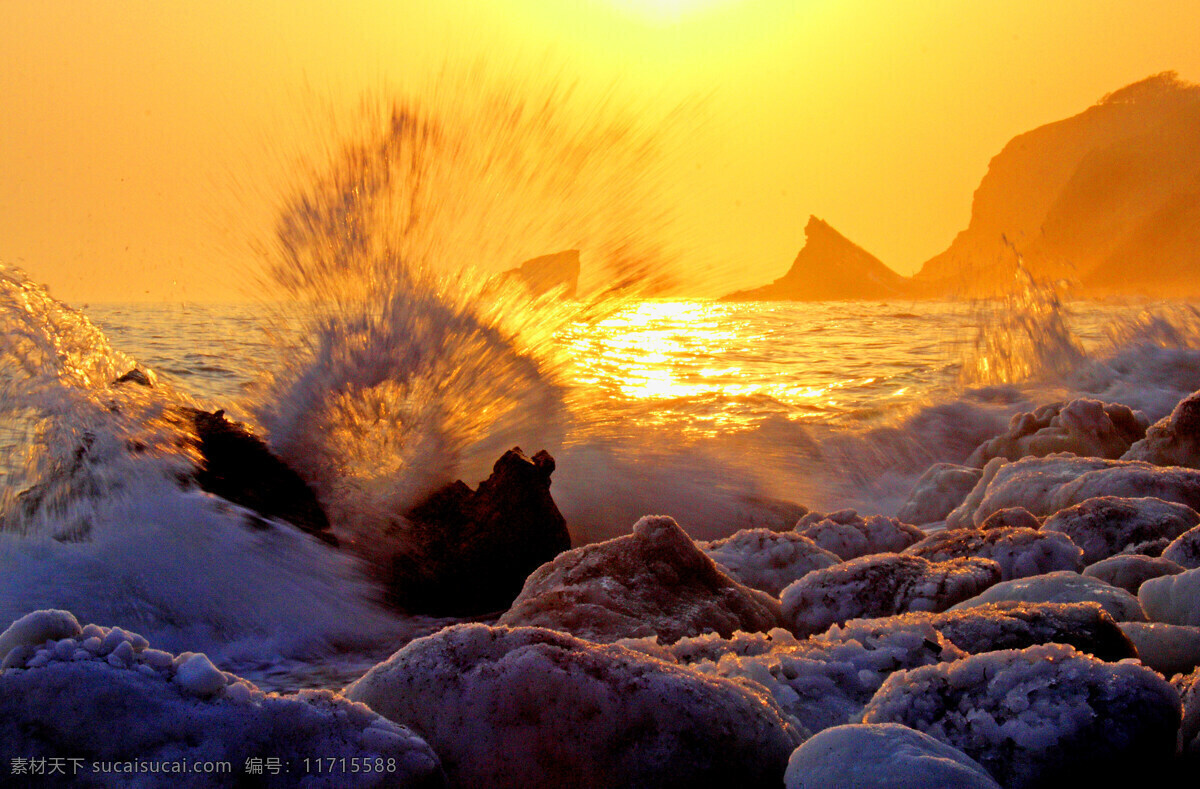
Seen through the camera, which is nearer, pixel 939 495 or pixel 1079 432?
pixel 939 495

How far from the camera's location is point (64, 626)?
1564mm

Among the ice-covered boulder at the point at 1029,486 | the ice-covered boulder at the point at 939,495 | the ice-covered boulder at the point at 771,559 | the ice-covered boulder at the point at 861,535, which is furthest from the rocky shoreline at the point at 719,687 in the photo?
the ice-covered boulder at the point at 939,495

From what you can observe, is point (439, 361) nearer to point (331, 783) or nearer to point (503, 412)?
point (503, 412)

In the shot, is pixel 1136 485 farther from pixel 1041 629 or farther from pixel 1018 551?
pixel 1041 629

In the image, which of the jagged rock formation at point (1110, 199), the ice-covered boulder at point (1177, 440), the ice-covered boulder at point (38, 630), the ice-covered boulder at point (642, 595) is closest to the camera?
the ice-covered boulder at point (38, 630)

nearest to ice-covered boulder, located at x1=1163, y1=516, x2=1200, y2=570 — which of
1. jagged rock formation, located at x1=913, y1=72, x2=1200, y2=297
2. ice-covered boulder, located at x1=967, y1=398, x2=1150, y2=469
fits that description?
ice-covered boulder, located at x1=967, y1=398, x2=1150, y2=469

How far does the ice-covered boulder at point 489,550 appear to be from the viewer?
180 inches

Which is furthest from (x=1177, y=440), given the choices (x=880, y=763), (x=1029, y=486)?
(x=880, y=763)

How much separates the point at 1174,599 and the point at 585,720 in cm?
178

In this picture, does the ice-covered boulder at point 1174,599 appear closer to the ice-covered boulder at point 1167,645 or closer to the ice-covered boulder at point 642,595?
the ice-covered boulder at point 1167,645

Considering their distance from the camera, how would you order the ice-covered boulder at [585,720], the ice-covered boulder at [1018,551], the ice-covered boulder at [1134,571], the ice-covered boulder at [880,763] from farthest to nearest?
the ice-covered boulder at [1018,551]
the ice-covered boulder at [1134,571]
the ice-covered boulder at [585,720]
the ice-covered boulder at [880,763]

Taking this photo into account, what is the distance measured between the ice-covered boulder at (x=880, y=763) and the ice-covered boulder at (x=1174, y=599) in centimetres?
132

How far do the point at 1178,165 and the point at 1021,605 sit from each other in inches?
5880

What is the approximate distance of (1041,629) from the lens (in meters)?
2.14
